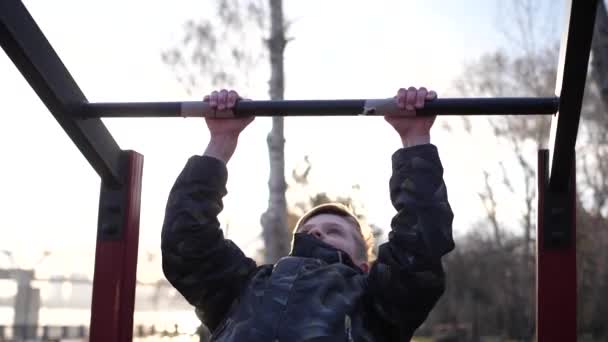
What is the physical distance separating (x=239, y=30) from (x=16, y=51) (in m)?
5.85

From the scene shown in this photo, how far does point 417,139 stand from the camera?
160cm

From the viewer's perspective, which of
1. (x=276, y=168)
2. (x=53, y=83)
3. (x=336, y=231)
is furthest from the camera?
(x=276, y=168)

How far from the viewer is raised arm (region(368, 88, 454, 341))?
58.5 inches

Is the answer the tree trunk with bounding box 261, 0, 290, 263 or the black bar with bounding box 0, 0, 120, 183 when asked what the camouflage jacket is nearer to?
the black bar with bounding box 0, 0, 120, 183

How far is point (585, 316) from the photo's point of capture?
12.7 m

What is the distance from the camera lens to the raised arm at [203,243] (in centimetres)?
168

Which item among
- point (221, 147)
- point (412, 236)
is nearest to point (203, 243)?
point (221, 147)

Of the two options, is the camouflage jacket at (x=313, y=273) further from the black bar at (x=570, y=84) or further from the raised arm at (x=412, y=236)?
the black bar at (x=570, y=84)

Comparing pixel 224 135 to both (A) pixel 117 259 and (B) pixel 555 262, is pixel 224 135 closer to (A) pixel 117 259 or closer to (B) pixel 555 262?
(A) pixel 117 259

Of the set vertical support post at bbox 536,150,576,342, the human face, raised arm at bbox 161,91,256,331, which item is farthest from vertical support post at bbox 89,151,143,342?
vertical support post at bbox 536,150,576,342

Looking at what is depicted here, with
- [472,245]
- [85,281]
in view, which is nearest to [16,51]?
[85,281]

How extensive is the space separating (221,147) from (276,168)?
5.08 meters

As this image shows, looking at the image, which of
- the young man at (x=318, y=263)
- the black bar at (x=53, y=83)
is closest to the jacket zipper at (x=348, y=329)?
the young man at (x=318, y=263)

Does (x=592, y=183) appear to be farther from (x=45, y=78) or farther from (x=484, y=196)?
(x=45, y=78)
